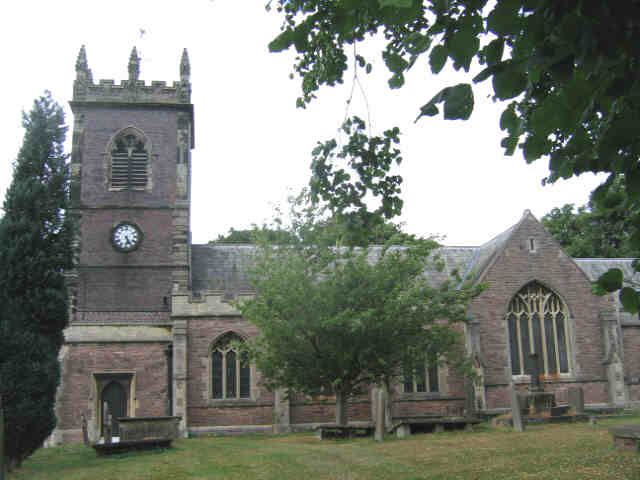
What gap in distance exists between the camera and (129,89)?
27984 mm

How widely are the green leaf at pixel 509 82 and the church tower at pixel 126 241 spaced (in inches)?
881

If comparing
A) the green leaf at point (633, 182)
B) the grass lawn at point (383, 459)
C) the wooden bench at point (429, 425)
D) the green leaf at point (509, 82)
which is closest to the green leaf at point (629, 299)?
the green leaf at point (633, 182)

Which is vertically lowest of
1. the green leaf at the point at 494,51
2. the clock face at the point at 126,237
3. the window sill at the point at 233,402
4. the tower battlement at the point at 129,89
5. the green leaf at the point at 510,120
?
the window sill at the point at 233,402

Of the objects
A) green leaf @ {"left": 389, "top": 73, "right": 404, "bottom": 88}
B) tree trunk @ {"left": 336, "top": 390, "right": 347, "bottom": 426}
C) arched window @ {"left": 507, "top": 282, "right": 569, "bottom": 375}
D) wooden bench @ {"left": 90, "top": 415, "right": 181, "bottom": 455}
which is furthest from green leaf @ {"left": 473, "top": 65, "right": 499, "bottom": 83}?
arched window @ {"left": 507, "top": 282, "right": 569, "bottom": 375}

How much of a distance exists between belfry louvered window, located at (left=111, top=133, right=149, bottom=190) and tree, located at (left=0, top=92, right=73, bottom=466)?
9865mm

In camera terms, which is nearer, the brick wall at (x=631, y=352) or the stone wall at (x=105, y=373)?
the stone wall at (x=105, y=373)

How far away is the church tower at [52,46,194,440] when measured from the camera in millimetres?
23766

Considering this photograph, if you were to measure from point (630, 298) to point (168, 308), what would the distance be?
23497mm

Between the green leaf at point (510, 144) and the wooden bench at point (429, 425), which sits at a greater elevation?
the green leaf at point (510, 144)

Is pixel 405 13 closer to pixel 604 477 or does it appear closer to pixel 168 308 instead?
pixel 604 477

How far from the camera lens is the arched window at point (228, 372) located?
24312 mm

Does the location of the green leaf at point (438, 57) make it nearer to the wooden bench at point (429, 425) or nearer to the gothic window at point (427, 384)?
the wooden bench at point (429, 425)

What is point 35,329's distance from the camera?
627 inches

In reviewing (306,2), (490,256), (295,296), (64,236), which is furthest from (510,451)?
(490,256)
